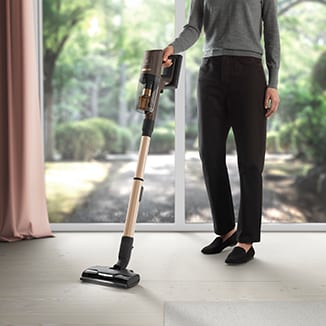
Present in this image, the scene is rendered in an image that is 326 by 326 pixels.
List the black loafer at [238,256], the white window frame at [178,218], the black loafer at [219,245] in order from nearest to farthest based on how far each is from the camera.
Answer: the black loafer at [238,256] → the black loafer at [219,245] → the white window frame at [178,218]

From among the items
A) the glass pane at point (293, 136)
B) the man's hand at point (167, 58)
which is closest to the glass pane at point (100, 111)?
the glass pane at point (293, 136)

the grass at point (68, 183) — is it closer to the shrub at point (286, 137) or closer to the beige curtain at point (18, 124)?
the beige curtain at point (18, 124)

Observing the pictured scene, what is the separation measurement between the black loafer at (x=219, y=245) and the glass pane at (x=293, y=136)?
68cm

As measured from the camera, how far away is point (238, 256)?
120 inches

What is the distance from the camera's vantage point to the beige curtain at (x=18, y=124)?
3.55m

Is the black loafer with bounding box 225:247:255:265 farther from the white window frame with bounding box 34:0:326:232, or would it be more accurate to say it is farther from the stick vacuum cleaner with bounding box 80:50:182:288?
the white window frame with bounding box 34:0:326:232

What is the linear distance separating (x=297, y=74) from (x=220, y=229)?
121 cm

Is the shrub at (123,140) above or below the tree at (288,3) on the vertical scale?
below

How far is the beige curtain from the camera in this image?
11.6 feet

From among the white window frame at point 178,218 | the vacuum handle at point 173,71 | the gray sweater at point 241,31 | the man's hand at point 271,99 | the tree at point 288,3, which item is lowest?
the white window frame at point 178,218

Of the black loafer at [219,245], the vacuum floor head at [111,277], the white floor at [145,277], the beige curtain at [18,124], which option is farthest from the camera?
the beige curtain at [18,124]

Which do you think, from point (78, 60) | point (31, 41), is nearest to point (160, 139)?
point (78, 60)

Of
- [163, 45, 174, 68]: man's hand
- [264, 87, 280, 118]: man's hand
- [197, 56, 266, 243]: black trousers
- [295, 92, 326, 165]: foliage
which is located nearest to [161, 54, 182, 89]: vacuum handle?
[163, 45, 174, 68]: man's hand

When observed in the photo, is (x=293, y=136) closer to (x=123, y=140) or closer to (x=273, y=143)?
(x=273, y=143)
